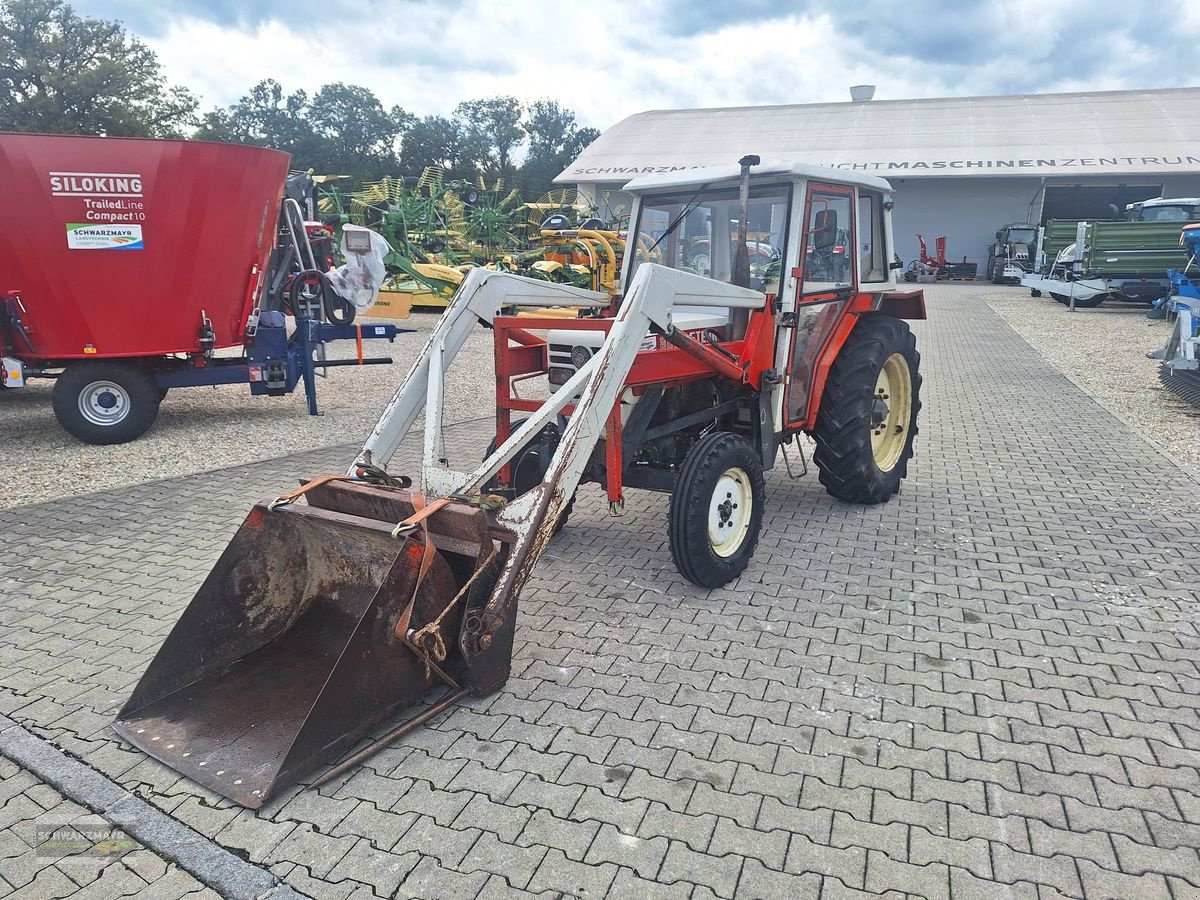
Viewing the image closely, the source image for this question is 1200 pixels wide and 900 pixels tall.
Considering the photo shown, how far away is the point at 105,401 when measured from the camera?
286 inches

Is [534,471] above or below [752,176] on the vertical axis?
below

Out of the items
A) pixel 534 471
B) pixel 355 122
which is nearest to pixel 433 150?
pixel 355 122

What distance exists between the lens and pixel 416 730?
303 cm

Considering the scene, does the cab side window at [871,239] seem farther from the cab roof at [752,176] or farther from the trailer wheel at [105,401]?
the trailer wheel at [105,401]

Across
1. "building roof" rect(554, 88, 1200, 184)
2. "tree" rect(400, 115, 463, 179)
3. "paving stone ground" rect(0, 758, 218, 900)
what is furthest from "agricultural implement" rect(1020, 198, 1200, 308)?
"tree" rect(400, 115, 463, 179)

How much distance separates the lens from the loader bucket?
274cm

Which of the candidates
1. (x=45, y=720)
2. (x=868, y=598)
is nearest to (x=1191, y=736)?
(x=868, y=598)

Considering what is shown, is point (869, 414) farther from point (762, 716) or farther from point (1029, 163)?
point (1029, 163)

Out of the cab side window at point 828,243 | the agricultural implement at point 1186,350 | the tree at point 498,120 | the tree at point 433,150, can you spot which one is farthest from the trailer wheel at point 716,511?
the tree at point 498,120

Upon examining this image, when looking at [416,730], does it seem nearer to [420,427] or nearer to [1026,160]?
[420,427]

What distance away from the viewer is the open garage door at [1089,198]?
26.9 m

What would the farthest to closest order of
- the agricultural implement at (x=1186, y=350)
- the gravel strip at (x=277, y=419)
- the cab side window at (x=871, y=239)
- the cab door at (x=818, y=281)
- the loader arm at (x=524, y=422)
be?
the agricultural implement at (x=1186, y=350), the gravel strip at (x=277, y=419), the cab side window at (x=871, y=239), the cab door at (x=818, y=281), the loader arm at (x=524, y=422)

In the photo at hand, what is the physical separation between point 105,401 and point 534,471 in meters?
4.80

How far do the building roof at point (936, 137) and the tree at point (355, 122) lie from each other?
93.7ft
